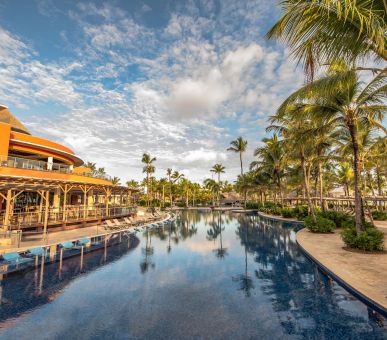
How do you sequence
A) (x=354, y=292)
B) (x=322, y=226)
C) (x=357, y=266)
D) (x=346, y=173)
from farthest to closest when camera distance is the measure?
(x=346, y=173) < (x=322, y=226) < (x=357, y=266) < (x=354, y=292)

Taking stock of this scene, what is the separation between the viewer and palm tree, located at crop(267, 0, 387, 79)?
515 cm

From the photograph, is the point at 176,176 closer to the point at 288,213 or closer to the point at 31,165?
the point at 288,213

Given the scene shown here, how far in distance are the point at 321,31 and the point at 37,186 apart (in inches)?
661

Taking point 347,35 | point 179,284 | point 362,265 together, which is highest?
point 347,35

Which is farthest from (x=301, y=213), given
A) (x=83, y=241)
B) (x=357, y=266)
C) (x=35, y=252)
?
(x=35, y=252)

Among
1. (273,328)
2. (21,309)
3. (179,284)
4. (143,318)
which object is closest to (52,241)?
(21,309)

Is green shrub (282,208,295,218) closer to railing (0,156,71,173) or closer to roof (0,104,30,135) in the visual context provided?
railing (0,156,71,173)

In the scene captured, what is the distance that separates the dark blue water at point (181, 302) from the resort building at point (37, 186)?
629cm

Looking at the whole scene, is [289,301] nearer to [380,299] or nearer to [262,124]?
[380,299]

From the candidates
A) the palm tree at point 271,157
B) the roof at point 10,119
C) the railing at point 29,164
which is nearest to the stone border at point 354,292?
the railing at point 29,164

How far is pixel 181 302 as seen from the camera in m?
7.47

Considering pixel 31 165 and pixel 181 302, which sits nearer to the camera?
pixel 181 302

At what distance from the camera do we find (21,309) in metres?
6.88

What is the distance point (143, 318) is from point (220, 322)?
2131 mm
